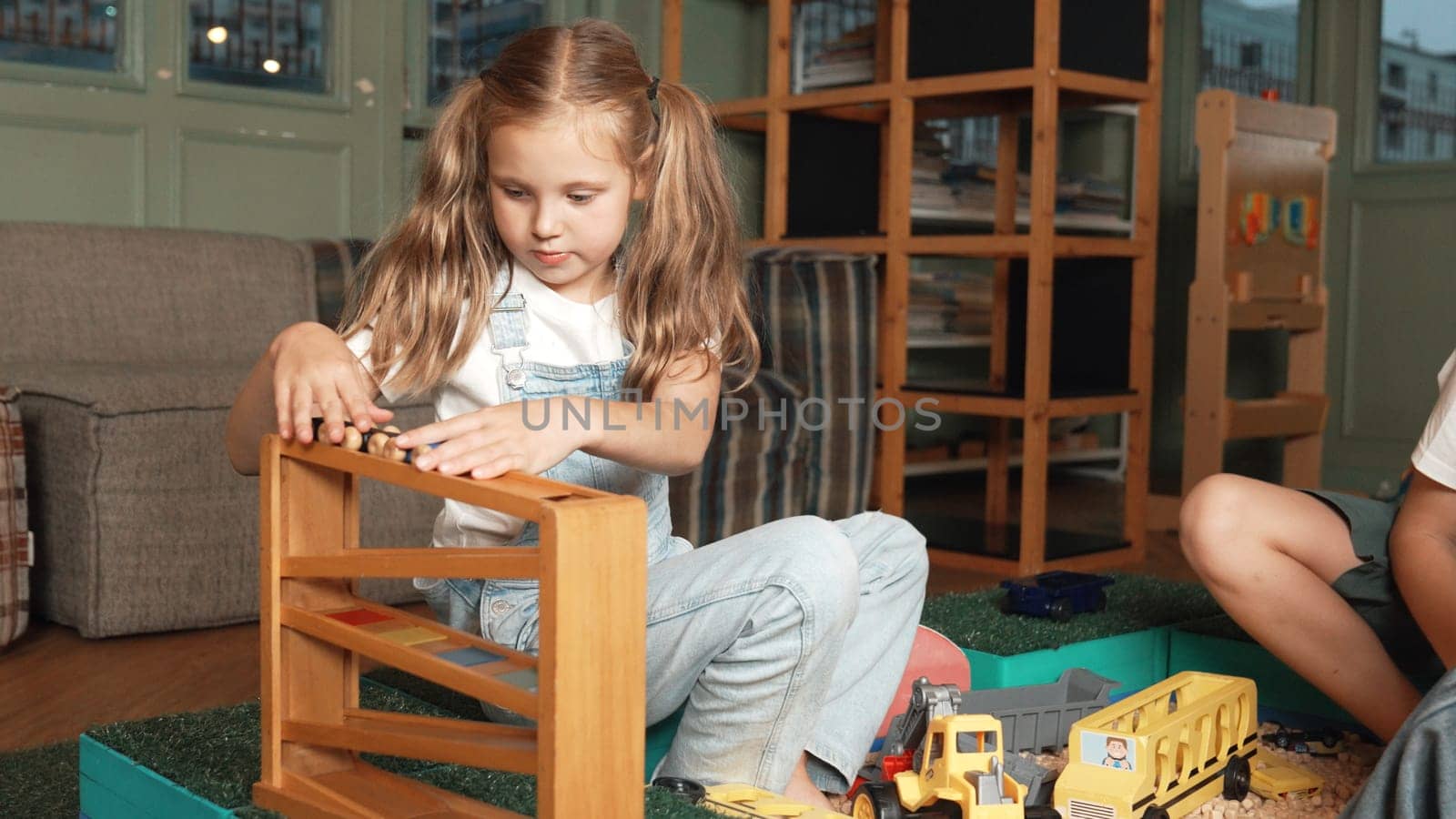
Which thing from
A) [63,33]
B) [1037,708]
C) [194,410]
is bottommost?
[1037,708]

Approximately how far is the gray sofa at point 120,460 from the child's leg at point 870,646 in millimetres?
1155

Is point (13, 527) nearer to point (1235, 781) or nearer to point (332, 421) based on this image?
point (332, 421)

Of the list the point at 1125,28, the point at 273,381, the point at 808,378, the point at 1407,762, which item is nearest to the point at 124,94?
the point at 808,378

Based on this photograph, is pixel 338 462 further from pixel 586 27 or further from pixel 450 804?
pixel 586 27

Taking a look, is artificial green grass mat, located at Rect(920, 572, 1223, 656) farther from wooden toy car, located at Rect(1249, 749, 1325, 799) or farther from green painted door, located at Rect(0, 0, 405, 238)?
green painted door, located at Rect(0, 0, 405, 238)

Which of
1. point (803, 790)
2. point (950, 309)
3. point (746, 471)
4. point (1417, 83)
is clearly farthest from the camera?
point (1417, 83)

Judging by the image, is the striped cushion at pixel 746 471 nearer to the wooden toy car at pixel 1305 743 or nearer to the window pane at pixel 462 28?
the wooden toy car at pixel 1305 743

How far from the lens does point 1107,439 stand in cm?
449

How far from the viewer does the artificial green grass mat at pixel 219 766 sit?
1.00 meters

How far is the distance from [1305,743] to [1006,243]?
4.79ft

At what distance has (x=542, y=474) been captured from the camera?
3.76 ft

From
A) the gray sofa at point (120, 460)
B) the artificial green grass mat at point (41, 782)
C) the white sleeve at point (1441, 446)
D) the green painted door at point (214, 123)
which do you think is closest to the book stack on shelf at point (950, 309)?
the green painted door at point (214, 123)

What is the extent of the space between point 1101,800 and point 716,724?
31cm

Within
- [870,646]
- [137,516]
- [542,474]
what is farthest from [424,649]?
[137,516]
